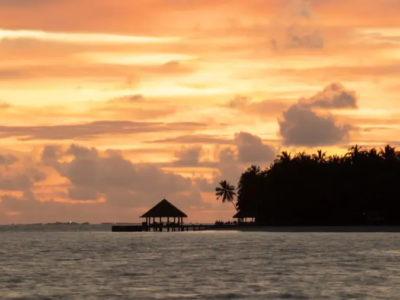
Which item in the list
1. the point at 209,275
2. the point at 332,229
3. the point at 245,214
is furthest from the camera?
the point at 245,214

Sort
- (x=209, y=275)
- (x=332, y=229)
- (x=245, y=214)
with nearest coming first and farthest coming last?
(x=209, y=275)
(x=332, y=229)
(x=245, y=214)

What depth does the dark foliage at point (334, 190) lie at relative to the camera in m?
145

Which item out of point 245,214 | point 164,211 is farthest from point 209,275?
point 245,214

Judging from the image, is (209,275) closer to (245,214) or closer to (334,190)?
(334,190)

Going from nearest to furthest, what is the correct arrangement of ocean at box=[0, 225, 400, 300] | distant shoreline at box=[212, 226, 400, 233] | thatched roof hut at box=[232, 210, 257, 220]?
ocean at box=[0, 225, 400, 300], distant shoreline at box=[212, 226, 400, 233], thatched roof hut at box=[232, 210, 257, 220]

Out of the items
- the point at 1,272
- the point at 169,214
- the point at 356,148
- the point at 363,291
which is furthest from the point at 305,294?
the point at 356,148

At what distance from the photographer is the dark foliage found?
144875 mm

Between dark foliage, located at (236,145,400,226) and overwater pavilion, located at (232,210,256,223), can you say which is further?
overwater pavilion, located at (232,210,256,223)

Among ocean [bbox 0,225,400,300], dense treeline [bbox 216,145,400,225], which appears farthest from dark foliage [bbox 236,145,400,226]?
ocean [bbox 0,225,400,300]

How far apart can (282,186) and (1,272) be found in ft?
309

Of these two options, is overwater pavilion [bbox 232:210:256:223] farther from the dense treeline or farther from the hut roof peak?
the hut roof peak

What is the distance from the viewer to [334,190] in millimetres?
146250

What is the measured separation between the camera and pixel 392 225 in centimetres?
14425

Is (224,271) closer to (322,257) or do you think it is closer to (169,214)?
(322,257)
